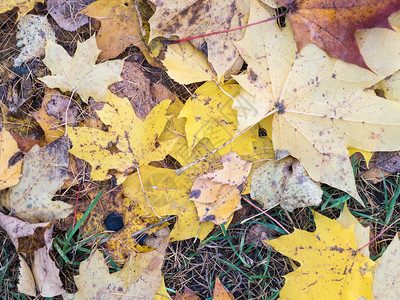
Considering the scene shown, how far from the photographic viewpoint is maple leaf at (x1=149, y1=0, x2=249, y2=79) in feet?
5.29

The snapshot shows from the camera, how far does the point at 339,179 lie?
159 cm

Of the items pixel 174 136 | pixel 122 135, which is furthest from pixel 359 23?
pixel 122 135

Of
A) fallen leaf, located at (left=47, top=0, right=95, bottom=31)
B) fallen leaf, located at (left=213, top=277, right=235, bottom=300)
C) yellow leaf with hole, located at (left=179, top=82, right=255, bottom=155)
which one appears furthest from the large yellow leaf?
fallen leaf, located at (left=47, top=0, right=95, bottom=31)

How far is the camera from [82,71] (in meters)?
1.72

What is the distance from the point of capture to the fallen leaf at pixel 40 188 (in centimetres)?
170

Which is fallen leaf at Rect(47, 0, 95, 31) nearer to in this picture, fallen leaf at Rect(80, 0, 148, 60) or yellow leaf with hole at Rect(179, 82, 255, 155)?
fallen leaf at Rect(80, 0, 148, 60)

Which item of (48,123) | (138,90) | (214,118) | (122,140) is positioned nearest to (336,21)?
(214,118)

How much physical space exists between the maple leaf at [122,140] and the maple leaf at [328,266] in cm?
82

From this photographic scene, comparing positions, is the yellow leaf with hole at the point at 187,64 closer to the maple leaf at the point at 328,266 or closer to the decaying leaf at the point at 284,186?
the decaying leaf at the point at 284,186

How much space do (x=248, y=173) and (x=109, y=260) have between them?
0.84 m

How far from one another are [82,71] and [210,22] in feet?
2.23

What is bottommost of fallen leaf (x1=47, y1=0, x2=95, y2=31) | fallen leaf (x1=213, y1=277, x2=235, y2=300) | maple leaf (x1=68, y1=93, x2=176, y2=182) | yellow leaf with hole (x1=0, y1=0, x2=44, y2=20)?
fallen leaf (x1=213, y1=277, x2=235, y2=300)

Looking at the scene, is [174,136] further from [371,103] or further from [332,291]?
[332,291]

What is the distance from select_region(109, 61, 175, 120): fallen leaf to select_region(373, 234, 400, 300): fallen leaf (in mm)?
1276
